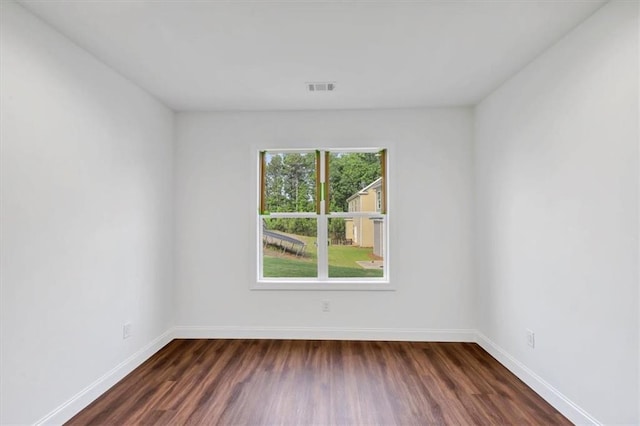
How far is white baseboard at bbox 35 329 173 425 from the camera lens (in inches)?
79.4

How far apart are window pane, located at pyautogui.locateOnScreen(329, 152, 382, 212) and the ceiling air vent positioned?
87 cm

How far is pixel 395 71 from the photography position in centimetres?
259

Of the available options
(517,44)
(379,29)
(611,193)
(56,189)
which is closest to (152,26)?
(56,189)

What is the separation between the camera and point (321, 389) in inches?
96.9

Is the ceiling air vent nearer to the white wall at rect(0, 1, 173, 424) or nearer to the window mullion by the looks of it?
the window mullion

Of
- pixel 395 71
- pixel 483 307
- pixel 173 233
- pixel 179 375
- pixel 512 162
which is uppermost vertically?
pixel 395 71

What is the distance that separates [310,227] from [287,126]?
1224 millimetres

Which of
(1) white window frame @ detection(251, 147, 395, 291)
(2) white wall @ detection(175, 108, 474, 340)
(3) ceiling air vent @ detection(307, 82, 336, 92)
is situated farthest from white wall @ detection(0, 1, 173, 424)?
(3) ceiling air vent @ detection(307, 82, 336, 92)

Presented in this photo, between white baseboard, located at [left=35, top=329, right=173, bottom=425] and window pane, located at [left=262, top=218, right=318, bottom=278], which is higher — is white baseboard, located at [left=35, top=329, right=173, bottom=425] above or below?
below

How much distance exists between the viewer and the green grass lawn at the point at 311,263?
12.0ft

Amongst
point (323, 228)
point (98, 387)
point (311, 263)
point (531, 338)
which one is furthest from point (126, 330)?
point (531, 338)

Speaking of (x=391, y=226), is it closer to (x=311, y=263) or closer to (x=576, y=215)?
(x=311, y=263)

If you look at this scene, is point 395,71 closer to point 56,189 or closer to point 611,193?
point 611,193

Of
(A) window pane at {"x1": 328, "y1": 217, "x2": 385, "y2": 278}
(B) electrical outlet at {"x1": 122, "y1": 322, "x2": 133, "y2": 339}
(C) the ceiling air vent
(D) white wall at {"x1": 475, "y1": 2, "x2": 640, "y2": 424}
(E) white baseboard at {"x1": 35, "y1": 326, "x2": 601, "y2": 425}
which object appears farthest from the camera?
(A) window pane at {"x1": 328, "y1": 217, "x2": 385, "y2": 278}
